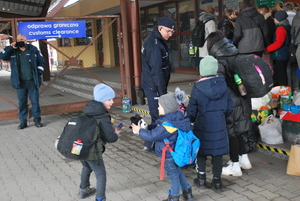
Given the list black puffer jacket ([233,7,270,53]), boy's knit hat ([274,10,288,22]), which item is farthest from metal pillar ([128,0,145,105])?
boy's knit hat ([274,10,288,22])

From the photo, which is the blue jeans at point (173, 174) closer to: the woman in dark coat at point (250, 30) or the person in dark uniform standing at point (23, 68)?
the woman in dark coat at point (250, 30)

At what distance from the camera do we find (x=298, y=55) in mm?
5492

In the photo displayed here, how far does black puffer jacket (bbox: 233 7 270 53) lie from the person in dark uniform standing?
4054mm

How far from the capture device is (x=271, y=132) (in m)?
4.75

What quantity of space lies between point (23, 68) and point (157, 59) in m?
3.50

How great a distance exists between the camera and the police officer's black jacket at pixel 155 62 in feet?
14.8

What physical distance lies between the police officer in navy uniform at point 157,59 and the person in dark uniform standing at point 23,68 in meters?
3.08

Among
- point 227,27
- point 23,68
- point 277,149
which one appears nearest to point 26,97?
point 23,68

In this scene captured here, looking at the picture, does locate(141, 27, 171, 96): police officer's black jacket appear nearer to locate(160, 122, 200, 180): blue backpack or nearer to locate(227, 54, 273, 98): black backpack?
locate(227, 54, 273, 98): black backpack

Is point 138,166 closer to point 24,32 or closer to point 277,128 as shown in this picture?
point 277,128

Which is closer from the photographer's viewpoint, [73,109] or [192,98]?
[192,98]

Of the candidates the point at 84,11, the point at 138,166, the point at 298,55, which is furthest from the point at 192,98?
the point at 84,11

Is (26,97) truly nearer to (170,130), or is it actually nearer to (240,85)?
(170,130)

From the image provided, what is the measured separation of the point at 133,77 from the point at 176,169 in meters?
5.24
